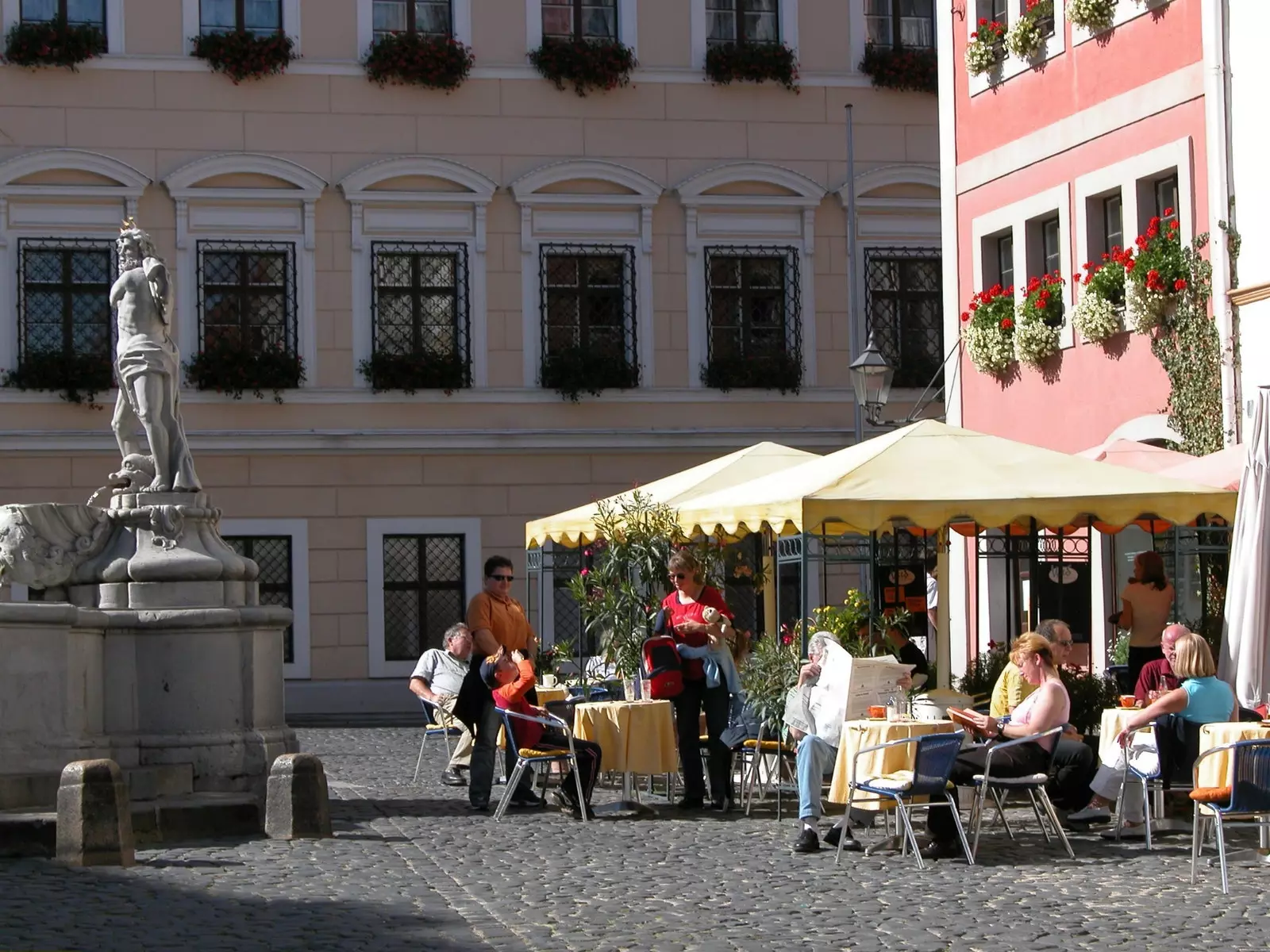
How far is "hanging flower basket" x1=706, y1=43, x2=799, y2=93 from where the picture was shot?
27.2 meters

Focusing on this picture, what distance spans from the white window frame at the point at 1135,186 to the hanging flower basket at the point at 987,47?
2.07m

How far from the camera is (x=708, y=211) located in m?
27.2

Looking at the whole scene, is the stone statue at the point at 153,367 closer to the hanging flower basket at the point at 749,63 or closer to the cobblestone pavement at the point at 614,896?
the cobblestone pavement at the point at 614,896

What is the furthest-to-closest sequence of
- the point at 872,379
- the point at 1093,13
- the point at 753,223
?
A: 1. the point at 753,223
2. the point at 1093,13
3. the point at 872,379

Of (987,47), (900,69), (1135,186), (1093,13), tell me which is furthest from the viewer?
(900,69)

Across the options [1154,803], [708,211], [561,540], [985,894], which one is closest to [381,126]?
[708,211]

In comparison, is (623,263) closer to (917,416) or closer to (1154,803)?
(917,416)

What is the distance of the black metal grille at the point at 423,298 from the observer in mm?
26422

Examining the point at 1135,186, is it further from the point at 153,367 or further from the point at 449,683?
the point at 153,367

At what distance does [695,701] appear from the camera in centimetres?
1393

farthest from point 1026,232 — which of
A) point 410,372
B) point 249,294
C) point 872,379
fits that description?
point 249,294

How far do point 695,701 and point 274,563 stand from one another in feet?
42.8

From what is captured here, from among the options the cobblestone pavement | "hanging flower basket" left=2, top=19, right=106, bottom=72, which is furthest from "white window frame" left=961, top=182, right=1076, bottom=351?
"hanging flower basket" left=2, top=19, right=106, bottom=72

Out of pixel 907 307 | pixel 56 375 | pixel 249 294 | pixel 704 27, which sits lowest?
pixel 56 375
